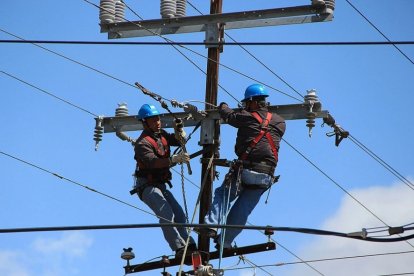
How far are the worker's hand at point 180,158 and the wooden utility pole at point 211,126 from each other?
33 cm

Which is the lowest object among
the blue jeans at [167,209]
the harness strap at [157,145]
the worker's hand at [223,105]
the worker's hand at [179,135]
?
the blue jeans at [167,209]

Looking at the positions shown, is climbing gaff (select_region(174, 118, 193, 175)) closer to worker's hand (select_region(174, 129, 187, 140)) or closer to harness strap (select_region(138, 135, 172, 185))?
worker's hand (select_region(174, 129, 187, 140))

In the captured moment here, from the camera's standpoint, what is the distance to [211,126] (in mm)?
15727

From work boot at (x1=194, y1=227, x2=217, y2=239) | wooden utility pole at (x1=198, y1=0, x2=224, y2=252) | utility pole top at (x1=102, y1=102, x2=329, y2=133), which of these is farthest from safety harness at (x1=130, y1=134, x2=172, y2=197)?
work boot at (x1=194, y1=227, x2=217, y2=239)

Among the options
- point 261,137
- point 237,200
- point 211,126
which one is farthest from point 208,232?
point 211,126

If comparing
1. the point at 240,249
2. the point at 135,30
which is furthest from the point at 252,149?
the point at 135,30

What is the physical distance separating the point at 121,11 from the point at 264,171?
3.48 metres

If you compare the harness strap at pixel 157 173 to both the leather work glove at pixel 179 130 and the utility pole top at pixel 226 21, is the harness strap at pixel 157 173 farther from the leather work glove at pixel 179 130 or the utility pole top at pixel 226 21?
the utility pole top at pixel 226 21

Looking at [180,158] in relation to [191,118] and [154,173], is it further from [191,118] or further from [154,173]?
[191,118]

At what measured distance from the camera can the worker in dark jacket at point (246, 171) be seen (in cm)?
1483

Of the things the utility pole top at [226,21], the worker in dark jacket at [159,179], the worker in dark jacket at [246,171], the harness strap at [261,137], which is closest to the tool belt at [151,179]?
the worker in dark jacket at [159,179]

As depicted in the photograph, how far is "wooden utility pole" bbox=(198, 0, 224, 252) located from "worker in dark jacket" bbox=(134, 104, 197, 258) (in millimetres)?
238

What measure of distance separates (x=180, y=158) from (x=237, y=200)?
0.91 meters

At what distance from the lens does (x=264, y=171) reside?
14859 millimetres
